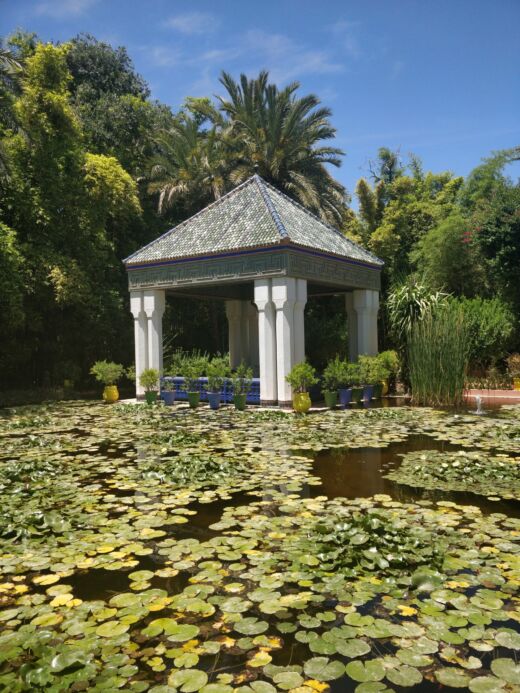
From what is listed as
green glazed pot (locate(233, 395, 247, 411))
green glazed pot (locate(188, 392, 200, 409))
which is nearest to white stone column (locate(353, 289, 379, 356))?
green glazed pot (locate(233, 395, 247, 411))

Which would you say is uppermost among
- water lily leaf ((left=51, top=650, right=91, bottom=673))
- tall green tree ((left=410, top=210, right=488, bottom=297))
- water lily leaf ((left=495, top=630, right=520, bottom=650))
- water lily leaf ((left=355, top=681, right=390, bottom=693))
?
tall green tree ((left=410, top=210, right=488, bottom=297))

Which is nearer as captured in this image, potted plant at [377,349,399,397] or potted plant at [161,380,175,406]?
potted plant at [161,380,175,406]

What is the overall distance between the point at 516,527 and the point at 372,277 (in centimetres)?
1249

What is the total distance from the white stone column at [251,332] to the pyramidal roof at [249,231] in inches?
157

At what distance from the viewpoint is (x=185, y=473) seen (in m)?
6.59

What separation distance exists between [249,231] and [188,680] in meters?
12.0

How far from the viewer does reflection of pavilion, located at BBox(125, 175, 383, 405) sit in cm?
1305

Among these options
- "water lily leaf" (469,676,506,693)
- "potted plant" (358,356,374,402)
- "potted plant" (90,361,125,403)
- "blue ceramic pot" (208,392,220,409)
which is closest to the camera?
"water lily leaf" (469,676,506,693)

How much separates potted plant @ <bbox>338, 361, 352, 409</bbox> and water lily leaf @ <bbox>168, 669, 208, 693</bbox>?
36.0ft

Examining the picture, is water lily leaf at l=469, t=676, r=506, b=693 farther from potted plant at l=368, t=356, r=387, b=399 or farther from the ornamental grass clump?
potted plant at l=368, t=356, r=387, b=399

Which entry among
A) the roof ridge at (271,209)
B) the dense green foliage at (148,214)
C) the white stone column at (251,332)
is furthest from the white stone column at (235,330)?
the roof ridge at (271,209)

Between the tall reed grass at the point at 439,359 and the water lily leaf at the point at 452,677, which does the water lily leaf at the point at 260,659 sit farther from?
the tall reed grass at the point at 439,359


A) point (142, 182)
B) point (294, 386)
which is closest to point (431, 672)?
point (294, 386)

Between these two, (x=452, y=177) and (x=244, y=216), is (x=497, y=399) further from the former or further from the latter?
(x=452, y=177)
